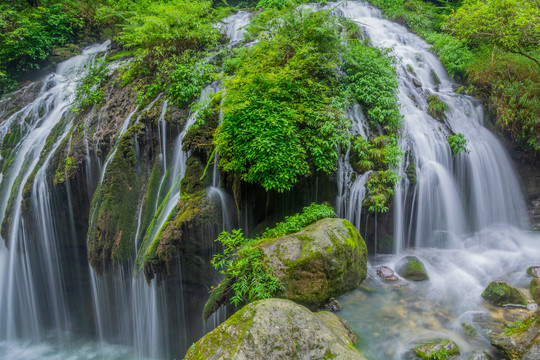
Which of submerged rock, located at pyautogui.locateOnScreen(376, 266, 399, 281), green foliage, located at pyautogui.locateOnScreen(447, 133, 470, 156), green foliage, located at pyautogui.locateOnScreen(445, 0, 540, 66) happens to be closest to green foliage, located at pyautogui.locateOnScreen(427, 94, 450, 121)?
green foliage, located at pyautogui.locateOnScreen(447, 133, 470, 156)

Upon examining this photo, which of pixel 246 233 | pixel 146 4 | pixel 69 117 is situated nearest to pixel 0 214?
pixel 69 117

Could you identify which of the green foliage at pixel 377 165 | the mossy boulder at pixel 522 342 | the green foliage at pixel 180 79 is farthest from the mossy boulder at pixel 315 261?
the green foliage at pixel 180 79

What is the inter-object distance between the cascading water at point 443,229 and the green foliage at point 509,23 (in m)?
1.68

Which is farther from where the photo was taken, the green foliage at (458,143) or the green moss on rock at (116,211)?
the green foliage at (458,143)

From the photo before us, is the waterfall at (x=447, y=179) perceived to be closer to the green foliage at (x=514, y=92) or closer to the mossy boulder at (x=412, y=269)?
the green foliage at (x=514, y=92)

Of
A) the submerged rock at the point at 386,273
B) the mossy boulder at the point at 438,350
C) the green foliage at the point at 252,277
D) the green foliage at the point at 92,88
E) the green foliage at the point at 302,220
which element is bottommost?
the mossy boulder at the point at 438,350

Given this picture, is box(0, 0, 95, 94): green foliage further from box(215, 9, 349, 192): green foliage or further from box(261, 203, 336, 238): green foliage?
box(261, 203, 336, 238): green foliage

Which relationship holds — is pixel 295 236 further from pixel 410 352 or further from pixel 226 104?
pixel 226 104

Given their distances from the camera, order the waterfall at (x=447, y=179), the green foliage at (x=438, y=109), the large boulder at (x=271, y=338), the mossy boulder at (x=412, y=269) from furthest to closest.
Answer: the green foliage at (x=438, y=109) < the waterfall at (x=447, y=179) < the mossy boulder at (x=412, y=269) < the large boulder at (x=271, y=338)

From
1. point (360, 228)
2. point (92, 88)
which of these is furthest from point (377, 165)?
point (92, 88)

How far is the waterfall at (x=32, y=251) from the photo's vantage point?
741 cm

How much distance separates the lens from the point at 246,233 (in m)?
5.95

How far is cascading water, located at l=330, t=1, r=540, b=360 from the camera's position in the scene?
430 centimetres

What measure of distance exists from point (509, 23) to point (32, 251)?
14.2 m
